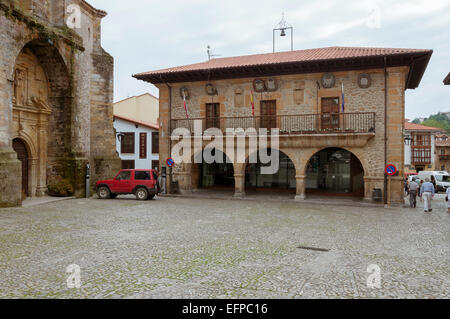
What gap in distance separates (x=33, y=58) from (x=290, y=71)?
1232 centimetres

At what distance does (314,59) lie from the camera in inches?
655

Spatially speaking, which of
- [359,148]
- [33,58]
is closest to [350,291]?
[359,148]

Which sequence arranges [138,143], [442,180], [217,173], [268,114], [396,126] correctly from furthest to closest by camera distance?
[138,143] < [442,180] < [217,173] < [268,114] < [396,126]

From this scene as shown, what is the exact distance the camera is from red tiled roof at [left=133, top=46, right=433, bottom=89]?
51.6ft

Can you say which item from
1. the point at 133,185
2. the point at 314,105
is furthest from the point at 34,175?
the point at 314,105

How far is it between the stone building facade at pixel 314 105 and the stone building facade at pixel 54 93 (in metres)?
3.21

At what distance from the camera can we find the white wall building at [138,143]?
31.3 metres

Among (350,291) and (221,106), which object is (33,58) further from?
(350,291)

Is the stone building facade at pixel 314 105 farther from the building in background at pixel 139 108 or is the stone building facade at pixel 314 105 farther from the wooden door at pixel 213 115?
the building in background at pixel 139 108

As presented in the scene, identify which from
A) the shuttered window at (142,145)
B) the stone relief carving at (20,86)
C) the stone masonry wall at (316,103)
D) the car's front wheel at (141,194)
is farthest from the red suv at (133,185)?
the shuttered window at (142,145)

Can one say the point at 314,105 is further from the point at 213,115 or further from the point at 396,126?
the point at 213,115

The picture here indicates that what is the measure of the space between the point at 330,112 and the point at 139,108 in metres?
25.1

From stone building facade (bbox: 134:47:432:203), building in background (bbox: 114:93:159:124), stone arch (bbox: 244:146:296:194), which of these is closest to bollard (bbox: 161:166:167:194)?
stone building facade (bbox: 134:47:432:203)

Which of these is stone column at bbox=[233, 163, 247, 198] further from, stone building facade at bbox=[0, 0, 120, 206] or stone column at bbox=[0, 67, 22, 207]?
stone column at bbox=[0, 67, 22, 207]
